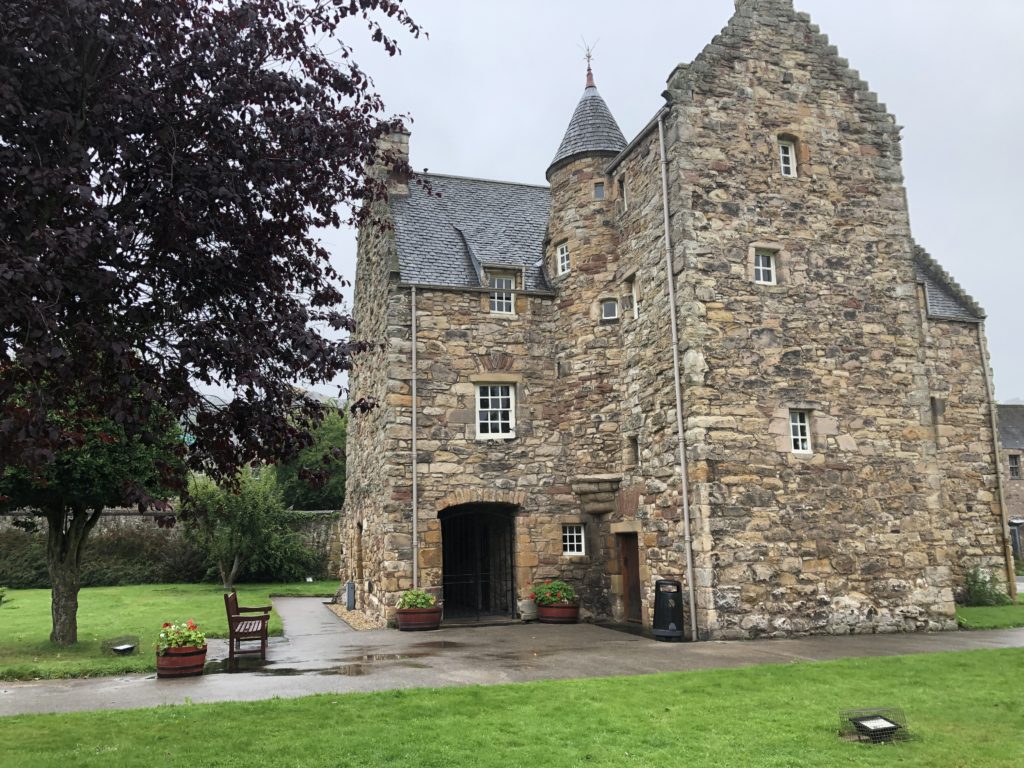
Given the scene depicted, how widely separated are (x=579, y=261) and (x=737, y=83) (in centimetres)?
505

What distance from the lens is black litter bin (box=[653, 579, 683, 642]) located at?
1419 centimetres

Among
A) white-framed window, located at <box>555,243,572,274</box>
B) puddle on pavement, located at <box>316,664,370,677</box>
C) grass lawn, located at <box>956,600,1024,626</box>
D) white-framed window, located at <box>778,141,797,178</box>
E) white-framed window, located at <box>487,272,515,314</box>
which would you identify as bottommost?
grass lawn, located at <box>956,600,1024,626</box>

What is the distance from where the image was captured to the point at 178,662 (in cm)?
1145

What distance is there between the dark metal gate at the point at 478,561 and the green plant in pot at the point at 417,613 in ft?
5.40

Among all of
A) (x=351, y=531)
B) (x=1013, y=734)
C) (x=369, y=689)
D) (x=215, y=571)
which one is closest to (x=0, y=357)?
(x=369, y=689)

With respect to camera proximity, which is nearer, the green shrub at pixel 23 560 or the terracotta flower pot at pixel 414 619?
the terracotta flower pot at pixel 414 619

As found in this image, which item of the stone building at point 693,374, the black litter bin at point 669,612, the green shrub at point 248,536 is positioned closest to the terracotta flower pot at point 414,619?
the stone building at point 693,374

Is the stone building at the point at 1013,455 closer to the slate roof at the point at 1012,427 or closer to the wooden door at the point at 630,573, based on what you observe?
the slate roof at the point at 1012,427

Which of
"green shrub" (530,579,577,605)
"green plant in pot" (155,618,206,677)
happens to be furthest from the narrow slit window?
"green plant in pot" (155,618,206,677)

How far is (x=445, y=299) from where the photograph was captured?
18.7 meters

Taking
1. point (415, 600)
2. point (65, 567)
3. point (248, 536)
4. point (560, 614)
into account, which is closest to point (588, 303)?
point (560, 614)

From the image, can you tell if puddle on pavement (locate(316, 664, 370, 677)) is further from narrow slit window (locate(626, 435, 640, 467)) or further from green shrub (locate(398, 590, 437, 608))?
narrow slit window (locate(626, 435, 640, 467))

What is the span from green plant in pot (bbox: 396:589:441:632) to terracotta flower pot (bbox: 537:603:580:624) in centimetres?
233

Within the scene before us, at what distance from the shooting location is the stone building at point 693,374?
1499cm
